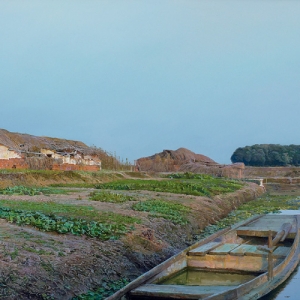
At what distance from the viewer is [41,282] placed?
621 centimetres

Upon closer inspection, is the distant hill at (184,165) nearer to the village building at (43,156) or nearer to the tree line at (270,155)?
the village building at (43,156)

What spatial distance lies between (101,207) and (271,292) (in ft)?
24.0

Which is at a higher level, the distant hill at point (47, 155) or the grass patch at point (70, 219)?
the distant hill at point (47, 155)

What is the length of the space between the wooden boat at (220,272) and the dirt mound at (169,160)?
144 feet

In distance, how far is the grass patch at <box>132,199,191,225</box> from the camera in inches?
504

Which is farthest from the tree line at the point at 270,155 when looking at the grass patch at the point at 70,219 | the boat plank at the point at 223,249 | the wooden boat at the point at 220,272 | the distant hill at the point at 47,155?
the boat plank at the point at 223,249

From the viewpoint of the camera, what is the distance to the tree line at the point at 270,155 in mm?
82625

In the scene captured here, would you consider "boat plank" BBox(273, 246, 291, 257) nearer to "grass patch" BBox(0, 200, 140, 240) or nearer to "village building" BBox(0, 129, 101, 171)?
"grass patch" BBox(0, 200, 140, 240)

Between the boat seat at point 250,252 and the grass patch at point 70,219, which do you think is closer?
the boat seat at point 250,252

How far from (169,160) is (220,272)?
52528 mm

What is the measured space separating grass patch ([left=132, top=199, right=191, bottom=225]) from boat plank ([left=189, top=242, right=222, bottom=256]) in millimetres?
3406

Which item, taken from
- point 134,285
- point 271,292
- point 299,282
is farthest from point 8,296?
point 299,282

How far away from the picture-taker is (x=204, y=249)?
8.62 metres

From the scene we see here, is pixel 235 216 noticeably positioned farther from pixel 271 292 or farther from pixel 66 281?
pixel 66 281
